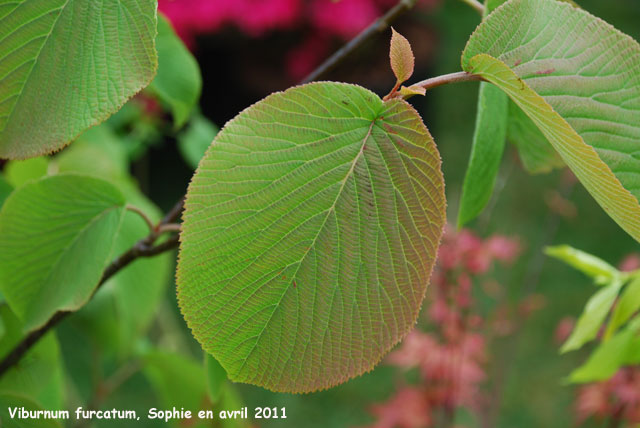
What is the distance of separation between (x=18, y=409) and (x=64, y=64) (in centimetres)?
18

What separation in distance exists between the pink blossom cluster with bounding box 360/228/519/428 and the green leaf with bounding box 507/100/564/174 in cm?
53

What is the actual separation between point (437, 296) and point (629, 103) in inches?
29.8

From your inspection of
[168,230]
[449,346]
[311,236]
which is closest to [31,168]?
[168,230]

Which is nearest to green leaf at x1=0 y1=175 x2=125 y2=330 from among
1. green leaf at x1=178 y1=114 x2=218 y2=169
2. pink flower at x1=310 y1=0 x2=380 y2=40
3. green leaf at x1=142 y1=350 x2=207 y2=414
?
green leaf at x1=142 y1=350 x2=207 y2=414

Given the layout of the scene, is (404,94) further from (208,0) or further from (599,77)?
(208,0)

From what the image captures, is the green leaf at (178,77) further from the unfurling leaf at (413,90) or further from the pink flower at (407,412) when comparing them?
the pink flower at (407,412)

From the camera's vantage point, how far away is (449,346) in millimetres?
988

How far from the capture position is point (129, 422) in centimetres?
140

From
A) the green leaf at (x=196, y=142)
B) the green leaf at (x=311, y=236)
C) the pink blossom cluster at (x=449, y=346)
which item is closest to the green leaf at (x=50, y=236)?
the green leaf at (x=311, y=236)

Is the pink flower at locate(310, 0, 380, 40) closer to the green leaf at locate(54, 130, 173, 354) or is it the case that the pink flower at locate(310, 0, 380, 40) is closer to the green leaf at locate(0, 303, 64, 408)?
the green leaf at locate(54, 130, 173, 354)

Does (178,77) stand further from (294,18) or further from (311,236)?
(294,18)

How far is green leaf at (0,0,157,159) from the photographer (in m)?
0.23

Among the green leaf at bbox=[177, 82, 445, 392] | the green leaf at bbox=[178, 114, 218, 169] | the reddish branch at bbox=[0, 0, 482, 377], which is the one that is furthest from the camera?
the green leaf at bbox=[178, 114, 218, 169]

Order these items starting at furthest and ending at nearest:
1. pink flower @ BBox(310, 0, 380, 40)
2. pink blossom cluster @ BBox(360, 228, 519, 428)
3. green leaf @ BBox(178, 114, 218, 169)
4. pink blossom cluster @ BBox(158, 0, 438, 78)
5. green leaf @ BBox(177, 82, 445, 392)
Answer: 1. pink flower @ BBox(310, 0, 380, 40)
2. pink blossom cluster @ BBox(158, 0, 438, 78)
3. pink blossom cluster @ BBox(360, 228, 519, 428)
4. green leaf @ BBox(178, 114, 218, 169)
5. green leaf @ BBox(177, 82, 445, 392)
